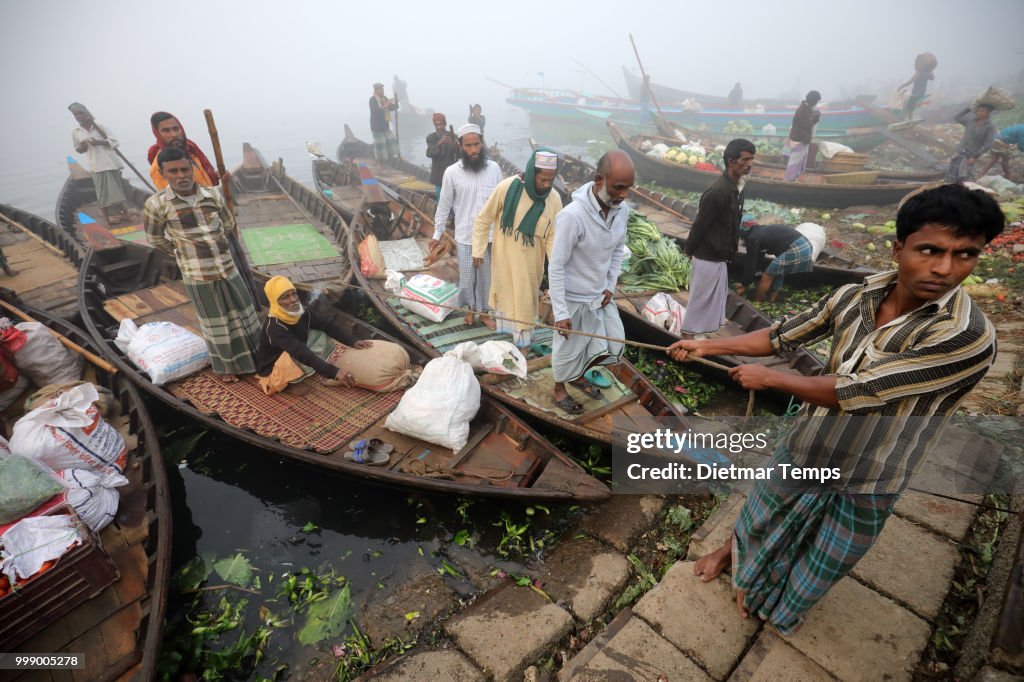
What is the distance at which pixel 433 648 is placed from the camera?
10.6 feet

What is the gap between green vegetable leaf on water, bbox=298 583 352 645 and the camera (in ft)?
11.3

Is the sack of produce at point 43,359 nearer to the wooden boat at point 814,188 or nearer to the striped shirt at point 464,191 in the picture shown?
the striped shirt at point 464,191

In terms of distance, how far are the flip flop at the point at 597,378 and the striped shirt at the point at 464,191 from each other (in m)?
1.89

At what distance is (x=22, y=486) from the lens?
120 inches

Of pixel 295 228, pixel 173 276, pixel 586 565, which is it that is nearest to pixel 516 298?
pixel 586 565

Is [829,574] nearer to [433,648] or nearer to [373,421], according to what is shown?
[433,648]

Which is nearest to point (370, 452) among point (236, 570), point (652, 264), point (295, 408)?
point (295, 408)

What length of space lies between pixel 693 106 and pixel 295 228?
77.4 ft

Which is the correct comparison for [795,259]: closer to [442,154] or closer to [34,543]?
[442,154]

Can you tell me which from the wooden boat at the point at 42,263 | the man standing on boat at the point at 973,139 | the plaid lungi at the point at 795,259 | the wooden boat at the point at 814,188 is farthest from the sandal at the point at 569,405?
the man standing on boat at the point at 973,139

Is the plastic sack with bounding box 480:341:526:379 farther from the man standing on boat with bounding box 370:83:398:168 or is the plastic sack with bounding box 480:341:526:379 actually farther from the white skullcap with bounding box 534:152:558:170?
the man standing on boat with bounding box 370:83:398:168

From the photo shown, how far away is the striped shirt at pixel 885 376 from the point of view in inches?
61.6

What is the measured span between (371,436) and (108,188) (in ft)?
29.4

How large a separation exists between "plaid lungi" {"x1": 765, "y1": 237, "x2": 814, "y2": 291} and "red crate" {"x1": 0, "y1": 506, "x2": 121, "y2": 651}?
767 cm
